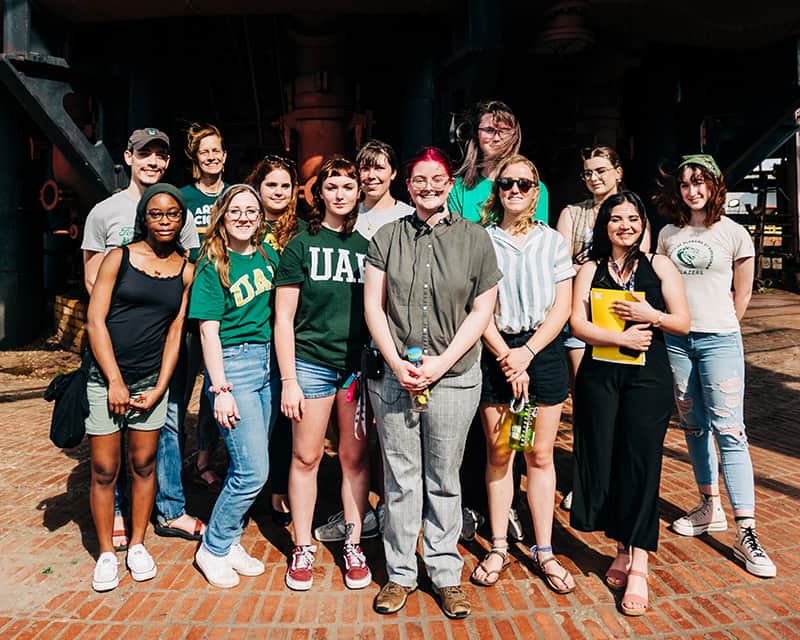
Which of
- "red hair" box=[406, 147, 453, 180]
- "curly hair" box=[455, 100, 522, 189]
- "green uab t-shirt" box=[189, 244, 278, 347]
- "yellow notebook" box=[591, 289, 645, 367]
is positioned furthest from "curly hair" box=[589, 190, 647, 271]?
"green uab t-shirt" box=[189, 244, 278, 347]

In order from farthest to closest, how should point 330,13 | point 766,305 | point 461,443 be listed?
point 766,305
point 330,13
point 461,443

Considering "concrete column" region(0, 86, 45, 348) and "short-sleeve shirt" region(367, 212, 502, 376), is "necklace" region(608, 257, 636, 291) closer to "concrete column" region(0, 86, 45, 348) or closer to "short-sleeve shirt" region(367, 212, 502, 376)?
"short-sleeve shirt" region(367, 212, 502, 376)

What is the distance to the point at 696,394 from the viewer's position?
3.49 m

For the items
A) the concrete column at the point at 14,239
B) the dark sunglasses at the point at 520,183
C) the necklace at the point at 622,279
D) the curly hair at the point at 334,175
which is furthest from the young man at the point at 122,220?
the concrete column at the point at 14,239

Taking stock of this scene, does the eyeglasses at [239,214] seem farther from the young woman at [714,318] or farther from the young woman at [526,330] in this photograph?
the young woman at [714,318]

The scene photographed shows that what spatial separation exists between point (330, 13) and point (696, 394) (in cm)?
504

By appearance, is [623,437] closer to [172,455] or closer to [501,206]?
[501,206]

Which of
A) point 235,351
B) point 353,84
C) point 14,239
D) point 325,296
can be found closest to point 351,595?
point 235,351

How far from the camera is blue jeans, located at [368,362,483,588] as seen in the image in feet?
9.08

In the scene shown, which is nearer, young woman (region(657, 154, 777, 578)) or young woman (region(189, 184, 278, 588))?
young woman (region(189, 184, 278, 588))

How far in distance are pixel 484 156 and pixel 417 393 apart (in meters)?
1.44

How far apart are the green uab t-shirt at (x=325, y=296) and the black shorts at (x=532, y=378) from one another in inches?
26.2

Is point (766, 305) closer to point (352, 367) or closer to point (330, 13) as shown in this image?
point (330, 13)

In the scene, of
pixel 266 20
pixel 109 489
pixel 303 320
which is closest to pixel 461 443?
pixel 303 320
